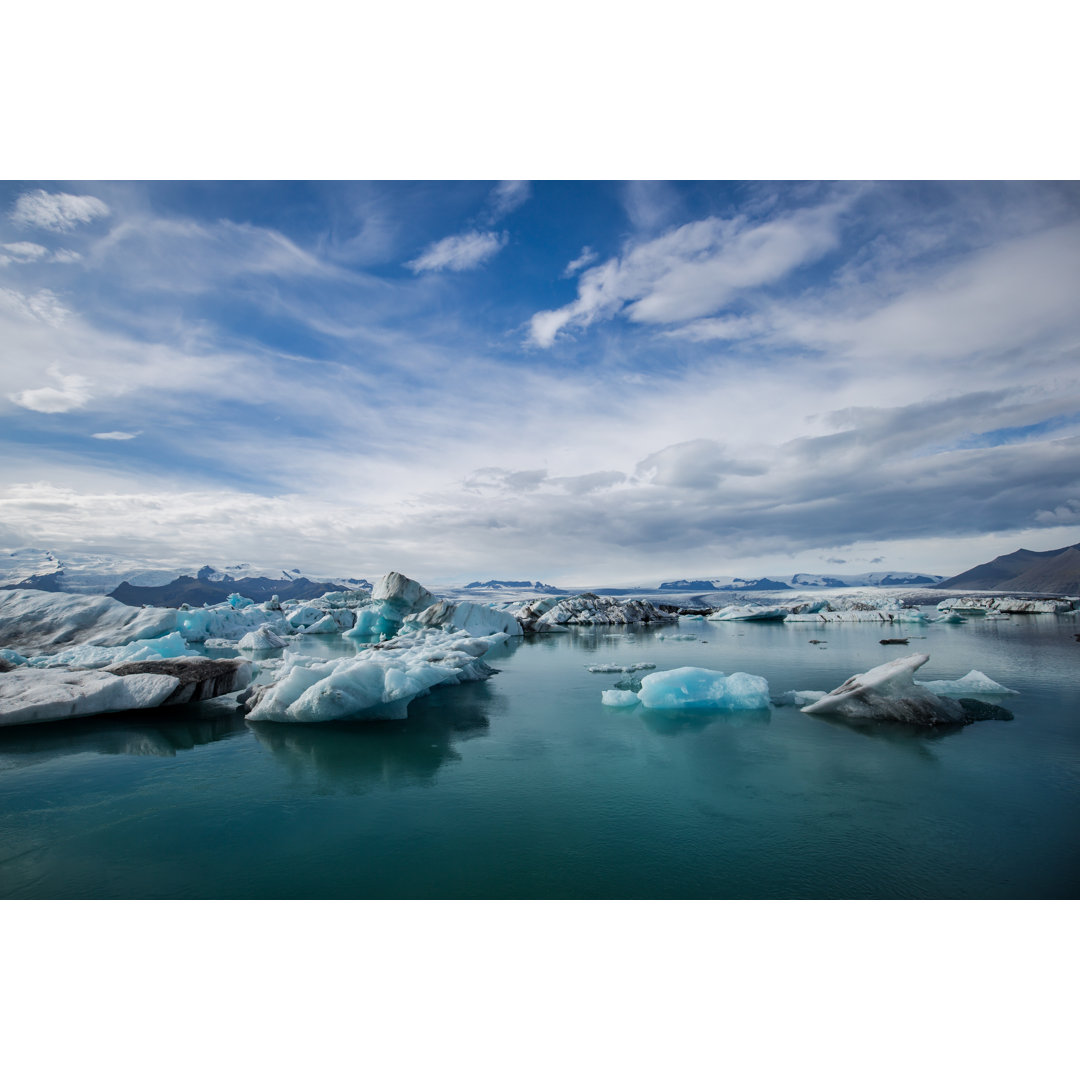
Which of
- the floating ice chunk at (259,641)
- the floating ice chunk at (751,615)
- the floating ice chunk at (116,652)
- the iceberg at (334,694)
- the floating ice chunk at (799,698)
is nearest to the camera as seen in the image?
the iceberg at (334,694)

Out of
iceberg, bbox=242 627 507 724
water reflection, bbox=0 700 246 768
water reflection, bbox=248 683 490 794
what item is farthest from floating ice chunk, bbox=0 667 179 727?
water reflection, bbox=248 683 490 794

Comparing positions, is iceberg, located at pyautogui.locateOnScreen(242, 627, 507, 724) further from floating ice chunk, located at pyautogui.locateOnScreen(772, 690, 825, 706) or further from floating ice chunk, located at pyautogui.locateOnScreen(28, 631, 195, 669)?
floating ice chunk, located at pyautogui.locateOnScreen(772, 690, 825, 706)

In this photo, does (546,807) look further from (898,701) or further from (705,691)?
(898,701)

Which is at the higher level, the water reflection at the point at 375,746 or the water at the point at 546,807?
the water at the point at 546,807

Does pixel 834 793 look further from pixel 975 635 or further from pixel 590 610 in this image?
pixel 590 610

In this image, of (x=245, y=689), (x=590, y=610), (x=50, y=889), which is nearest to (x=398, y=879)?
(x=50, y=889)

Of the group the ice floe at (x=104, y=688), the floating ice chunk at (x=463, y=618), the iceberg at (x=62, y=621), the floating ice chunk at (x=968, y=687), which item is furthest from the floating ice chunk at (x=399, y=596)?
the floating ice chunk at (x=968, y=687)

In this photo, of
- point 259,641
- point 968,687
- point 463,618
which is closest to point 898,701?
point 968,687

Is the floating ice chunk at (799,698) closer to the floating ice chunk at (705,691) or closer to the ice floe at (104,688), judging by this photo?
the floating ice chunk at (705,691)
